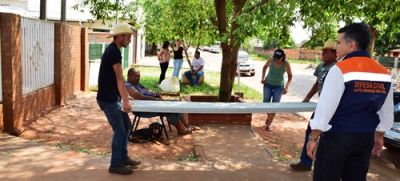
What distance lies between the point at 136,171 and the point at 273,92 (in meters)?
3.86

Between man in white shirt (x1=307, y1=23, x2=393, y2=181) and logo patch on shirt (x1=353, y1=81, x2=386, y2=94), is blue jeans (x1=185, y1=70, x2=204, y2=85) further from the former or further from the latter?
logo patch on shirt (x1=353, y1=81, x2=386, y2=94)

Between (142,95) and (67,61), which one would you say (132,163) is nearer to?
(142,95)

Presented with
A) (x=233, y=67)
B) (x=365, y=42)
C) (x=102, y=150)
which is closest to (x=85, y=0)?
(x=233, y=67)

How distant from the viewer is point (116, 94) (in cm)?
467

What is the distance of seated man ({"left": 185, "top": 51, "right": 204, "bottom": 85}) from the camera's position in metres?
15.1

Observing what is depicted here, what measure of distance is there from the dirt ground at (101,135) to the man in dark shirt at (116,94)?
1.00 metres

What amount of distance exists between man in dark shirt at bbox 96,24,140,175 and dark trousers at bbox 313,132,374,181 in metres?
2.17

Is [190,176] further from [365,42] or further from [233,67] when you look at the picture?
[233,67]

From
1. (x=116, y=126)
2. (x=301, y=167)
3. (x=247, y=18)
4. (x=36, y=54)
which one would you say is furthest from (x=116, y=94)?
(x=36, y=54)

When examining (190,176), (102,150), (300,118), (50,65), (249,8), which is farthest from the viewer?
(300,118)

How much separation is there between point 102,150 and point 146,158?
862mm

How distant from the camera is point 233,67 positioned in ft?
31.4

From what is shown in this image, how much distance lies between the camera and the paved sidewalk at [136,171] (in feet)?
15.6

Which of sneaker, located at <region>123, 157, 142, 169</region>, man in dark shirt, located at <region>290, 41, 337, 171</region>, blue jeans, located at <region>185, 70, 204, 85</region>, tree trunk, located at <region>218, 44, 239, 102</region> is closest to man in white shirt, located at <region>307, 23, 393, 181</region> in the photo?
man in dark shirt, located at <region>290, 41, 337, 171</region>
